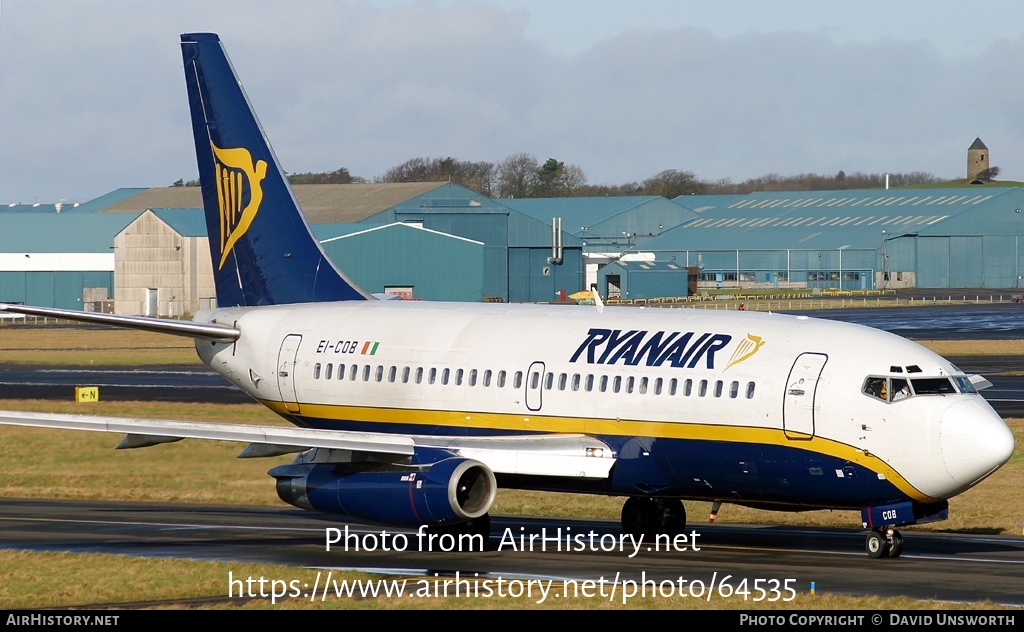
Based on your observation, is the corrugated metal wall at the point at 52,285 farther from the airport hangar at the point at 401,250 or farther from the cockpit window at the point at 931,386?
the cockpit window at the point at 931,386

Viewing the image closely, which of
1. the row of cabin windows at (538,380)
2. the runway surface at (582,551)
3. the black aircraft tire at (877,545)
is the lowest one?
the runway surface at (582,551)

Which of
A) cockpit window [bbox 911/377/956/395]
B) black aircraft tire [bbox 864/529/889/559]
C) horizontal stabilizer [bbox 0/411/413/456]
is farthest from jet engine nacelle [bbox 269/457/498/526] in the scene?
cockpit window [bbox 911/377/956/395]

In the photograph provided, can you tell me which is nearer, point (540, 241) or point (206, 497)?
point (206, 497)

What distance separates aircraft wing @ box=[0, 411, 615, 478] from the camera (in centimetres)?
2883

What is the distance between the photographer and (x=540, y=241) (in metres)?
159

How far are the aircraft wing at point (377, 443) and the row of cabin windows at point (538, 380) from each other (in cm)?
114

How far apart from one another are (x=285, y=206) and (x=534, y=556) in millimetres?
14129

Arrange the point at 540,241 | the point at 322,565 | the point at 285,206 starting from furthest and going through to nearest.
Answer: the point at 540,241 < the point at 285,206 < the point at 322,565

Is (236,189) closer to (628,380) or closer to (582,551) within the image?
(628,380)

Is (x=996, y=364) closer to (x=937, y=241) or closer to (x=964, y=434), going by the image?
(x=964, y=434)

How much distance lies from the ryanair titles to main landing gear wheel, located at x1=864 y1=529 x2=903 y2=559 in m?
4.53

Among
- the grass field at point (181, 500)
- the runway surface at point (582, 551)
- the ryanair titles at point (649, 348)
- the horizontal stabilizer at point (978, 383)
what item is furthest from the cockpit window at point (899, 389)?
the grass field at point (181, 500)

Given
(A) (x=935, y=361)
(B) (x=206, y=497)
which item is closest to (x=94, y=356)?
(B) (x=206, y=497)

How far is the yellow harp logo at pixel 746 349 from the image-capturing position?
2855 centimetres
